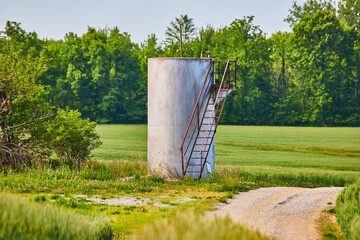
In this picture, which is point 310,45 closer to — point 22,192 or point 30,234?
point 22,192

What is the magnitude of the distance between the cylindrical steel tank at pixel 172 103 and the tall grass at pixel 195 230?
512 inches

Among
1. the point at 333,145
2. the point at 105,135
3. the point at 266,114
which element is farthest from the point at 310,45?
the point at 105,135

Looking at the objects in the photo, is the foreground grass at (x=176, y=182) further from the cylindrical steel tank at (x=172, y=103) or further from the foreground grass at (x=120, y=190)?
the cylindrical steel tank at (x=172, y=103)

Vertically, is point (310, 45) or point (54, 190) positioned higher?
point (310, 45)

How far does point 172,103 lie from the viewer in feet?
61.0

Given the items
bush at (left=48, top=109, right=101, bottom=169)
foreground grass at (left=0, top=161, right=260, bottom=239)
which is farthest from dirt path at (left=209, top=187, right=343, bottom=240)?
bush at (left=48, top=109, right=101, bottom=169)

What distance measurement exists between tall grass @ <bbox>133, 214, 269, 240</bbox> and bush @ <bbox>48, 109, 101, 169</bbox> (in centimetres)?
1560

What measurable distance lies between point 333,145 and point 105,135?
2358cm

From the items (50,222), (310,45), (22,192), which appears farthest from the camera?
(310,45)

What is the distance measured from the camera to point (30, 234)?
18.7 feet

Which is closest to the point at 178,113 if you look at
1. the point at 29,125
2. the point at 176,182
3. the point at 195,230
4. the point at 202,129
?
the point at 202,129

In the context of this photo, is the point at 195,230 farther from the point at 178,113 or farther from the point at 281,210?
the point at 178,113

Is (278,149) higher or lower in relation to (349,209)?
lower

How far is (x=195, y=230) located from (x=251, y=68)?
185 feet
